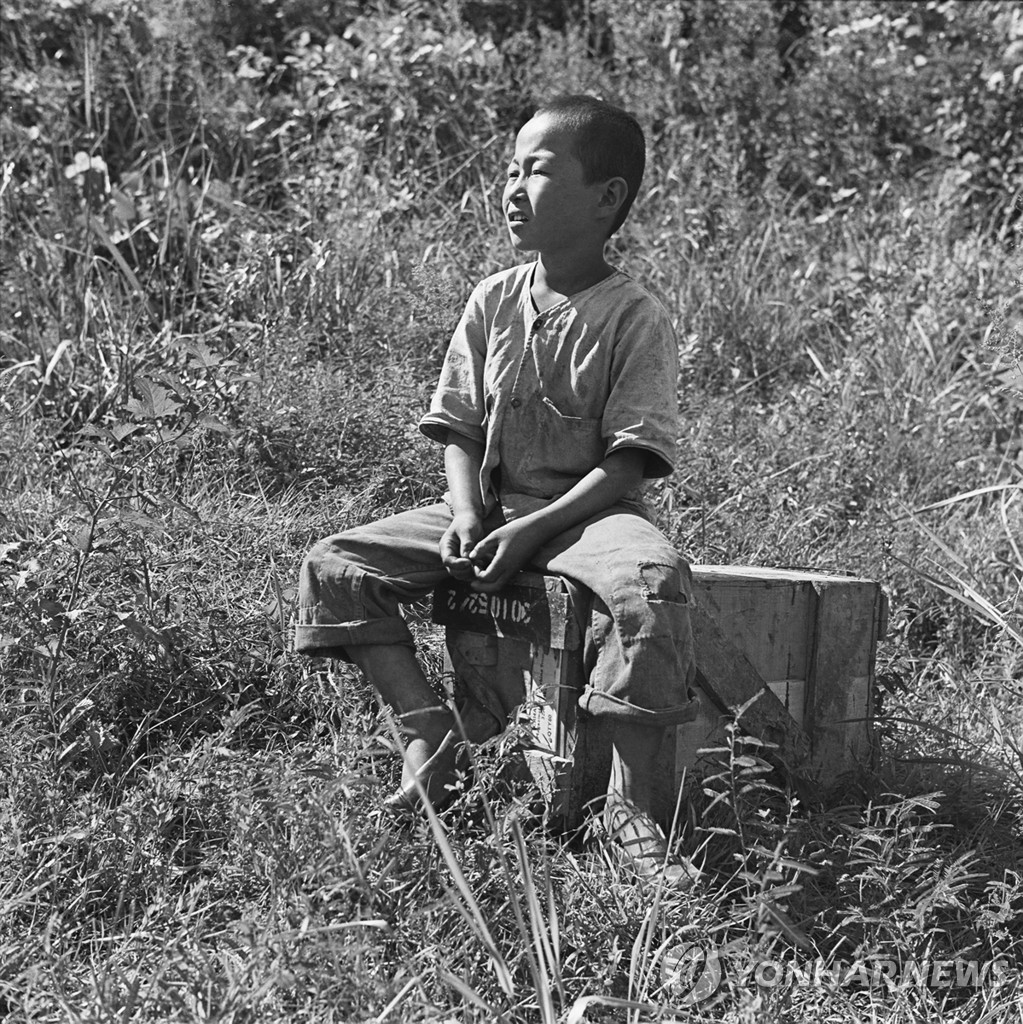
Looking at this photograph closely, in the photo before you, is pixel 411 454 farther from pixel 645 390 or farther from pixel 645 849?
pixel 645 849

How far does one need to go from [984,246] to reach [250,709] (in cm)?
444

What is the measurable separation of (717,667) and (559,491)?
51 centimetres

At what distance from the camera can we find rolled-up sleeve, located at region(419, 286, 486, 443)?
3.17 metres

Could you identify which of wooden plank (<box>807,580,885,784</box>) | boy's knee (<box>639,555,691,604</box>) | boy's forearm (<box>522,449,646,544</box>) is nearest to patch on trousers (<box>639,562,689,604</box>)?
boy's knee (<box>639,555,691,604</box>)

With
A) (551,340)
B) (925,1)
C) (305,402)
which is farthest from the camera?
(925,1)

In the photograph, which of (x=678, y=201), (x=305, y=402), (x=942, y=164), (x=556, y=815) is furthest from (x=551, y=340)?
(x=942, y=164)

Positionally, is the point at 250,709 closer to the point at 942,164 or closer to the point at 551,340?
the point at 551,340

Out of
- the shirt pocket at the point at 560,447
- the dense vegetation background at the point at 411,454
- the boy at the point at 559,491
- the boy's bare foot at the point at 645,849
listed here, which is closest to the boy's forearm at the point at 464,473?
the boy at the point at 559,491

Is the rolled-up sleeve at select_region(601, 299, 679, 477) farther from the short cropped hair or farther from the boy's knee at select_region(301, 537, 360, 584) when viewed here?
the boy's knee at select_region(301, 537, 360, 584)

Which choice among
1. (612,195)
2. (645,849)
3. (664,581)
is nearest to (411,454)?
(612,195)

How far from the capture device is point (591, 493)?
291cm

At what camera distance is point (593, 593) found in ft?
9.05

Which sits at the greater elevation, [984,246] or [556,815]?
[984,246]

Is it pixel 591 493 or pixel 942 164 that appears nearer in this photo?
pixel 591 493
